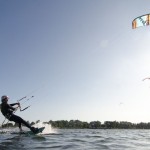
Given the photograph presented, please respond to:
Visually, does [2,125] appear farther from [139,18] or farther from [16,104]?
[139,18]

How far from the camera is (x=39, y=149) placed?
10.9 metres

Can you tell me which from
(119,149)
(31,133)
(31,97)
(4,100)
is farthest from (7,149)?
(31,97)

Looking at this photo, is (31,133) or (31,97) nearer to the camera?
(31,133)

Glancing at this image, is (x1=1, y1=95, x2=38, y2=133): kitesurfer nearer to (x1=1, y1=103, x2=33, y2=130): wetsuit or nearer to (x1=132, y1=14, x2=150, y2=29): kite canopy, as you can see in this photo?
(x1=1, y1=103, x2=33, y2=130): wetsuit

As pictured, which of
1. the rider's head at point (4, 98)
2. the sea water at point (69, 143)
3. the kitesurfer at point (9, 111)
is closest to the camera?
the sea water at point (69, 143)

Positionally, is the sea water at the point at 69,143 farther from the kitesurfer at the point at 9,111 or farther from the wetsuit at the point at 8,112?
the wetsuit at the point at 8,112

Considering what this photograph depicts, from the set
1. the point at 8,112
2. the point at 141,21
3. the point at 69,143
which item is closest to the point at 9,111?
the point at 8,112

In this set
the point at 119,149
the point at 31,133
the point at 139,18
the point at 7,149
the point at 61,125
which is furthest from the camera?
the point at 61,125

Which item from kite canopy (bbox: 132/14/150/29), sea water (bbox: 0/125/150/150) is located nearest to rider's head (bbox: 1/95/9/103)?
sea water (bbox: 0/125/150/150)

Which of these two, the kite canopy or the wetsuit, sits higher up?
the kite canopy

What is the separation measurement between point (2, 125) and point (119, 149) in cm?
1064

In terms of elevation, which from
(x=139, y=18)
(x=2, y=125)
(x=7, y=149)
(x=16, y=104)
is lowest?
(x=7, y=149)

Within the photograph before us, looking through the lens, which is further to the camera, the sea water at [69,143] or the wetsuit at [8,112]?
the wetsuit at [8,112]

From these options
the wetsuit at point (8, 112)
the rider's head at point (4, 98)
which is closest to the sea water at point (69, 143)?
the wetsuit at point (8, 112)
